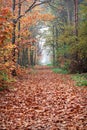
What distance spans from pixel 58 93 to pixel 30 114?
3517 mm

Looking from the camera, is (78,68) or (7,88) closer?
(7,88)

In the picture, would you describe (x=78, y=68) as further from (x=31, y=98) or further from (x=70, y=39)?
(x=31, y=98)

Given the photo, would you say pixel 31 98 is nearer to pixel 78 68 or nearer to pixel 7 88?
pixel 7 88

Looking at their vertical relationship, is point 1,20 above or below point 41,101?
above

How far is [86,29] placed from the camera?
58.1 feet

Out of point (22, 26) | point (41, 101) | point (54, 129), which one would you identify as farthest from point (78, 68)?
point (54, 129)

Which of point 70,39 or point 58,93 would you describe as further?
point 70,39

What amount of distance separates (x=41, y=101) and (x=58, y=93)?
5.48ft

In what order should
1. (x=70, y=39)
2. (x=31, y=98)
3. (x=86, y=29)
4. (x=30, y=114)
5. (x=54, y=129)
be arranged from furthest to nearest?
(x=70, y=39) → (x=86, y=29) → (x=31, y=98) → (x=30, y=114) → (x=54, y=129)

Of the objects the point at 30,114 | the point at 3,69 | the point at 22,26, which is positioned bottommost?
the point at 30,114

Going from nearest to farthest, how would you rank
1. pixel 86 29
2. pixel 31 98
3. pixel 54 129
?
1. pixel 54 129
2. pixel 31 98
3. pixel 86 29

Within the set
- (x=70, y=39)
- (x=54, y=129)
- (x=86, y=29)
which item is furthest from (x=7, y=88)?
(x=70, y=39)

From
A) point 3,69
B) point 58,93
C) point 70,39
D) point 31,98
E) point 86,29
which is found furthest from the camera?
point 70,39

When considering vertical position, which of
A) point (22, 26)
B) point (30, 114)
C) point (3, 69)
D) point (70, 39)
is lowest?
point (30, 114)
